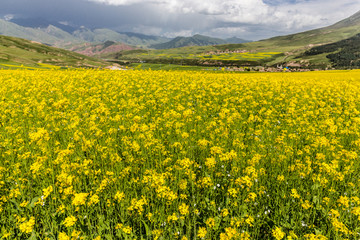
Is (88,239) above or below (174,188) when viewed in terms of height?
below

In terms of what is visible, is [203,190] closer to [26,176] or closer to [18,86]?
[26,176]

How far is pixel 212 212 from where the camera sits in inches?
169

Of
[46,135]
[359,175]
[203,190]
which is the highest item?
[46,135]

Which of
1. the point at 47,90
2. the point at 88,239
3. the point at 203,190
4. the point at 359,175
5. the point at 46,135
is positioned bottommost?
the point at 88,239

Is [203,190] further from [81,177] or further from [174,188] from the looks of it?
[81,177]

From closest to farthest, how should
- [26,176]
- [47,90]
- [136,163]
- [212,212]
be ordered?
1. [212,212]
2. [26,176]
3. [136,163]
4. [47,90]

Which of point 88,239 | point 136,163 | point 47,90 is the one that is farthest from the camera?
point 47,90

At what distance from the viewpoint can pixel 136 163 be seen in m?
5.49

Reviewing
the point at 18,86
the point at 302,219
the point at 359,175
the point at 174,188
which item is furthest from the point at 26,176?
the point at 18,86

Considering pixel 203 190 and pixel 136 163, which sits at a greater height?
pixel 136 163

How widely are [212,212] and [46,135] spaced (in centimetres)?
537

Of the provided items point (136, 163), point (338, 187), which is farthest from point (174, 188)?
point (338, 187)

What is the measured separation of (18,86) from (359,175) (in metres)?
20.8

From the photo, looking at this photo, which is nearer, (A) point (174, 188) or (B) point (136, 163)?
(A) point (174, 188)
